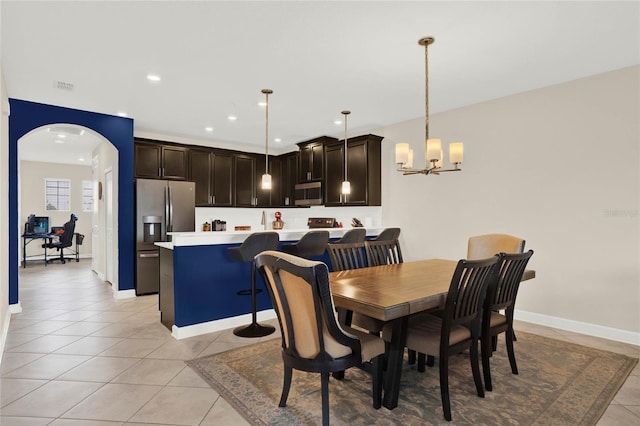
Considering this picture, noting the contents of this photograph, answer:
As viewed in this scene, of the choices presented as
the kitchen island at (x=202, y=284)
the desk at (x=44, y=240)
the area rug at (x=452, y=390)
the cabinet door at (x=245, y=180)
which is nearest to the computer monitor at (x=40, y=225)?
the desk at (x=44, y=240)

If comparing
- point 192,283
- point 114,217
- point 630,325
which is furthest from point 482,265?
point 114,217

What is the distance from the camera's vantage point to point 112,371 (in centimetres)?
263

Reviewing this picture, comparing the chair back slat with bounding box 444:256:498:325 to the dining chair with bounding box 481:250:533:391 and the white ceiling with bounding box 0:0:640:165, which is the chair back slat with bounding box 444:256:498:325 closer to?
the dining chair with bounding box 481:250:533:391

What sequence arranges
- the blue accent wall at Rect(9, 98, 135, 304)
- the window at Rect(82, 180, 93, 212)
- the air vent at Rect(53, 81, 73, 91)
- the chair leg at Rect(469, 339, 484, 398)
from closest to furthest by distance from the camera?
1. the chair leg at Rect(469, 339, 484, 398)
2. the air vent at Rect(53, 81, 73, 91)
3. the blue accent wall at Rect(9, 98, 135, 304)
4. the window at Rect(82, 180, 93, 212)

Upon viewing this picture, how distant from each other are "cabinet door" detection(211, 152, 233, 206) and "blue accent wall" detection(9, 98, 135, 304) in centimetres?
153

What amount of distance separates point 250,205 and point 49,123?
3246 millimetres

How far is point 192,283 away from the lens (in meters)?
3.47

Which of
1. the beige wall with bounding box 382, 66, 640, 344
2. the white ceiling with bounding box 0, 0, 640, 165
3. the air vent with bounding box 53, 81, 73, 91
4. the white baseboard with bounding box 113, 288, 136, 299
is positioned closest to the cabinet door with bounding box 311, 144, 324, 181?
the white ceiling with bounding box 0, 0, 640, 165

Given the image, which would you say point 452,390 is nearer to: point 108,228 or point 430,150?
point 430,150

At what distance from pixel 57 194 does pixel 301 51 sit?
9.68m

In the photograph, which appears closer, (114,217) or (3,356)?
(3,356)

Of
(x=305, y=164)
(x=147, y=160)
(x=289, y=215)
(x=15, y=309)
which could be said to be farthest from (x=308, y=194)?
(x=15, y=309)

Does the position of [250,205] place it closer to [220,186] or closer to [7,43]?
[220,186]

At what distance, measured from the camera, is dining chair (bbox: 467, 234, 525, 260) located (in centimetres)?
318
